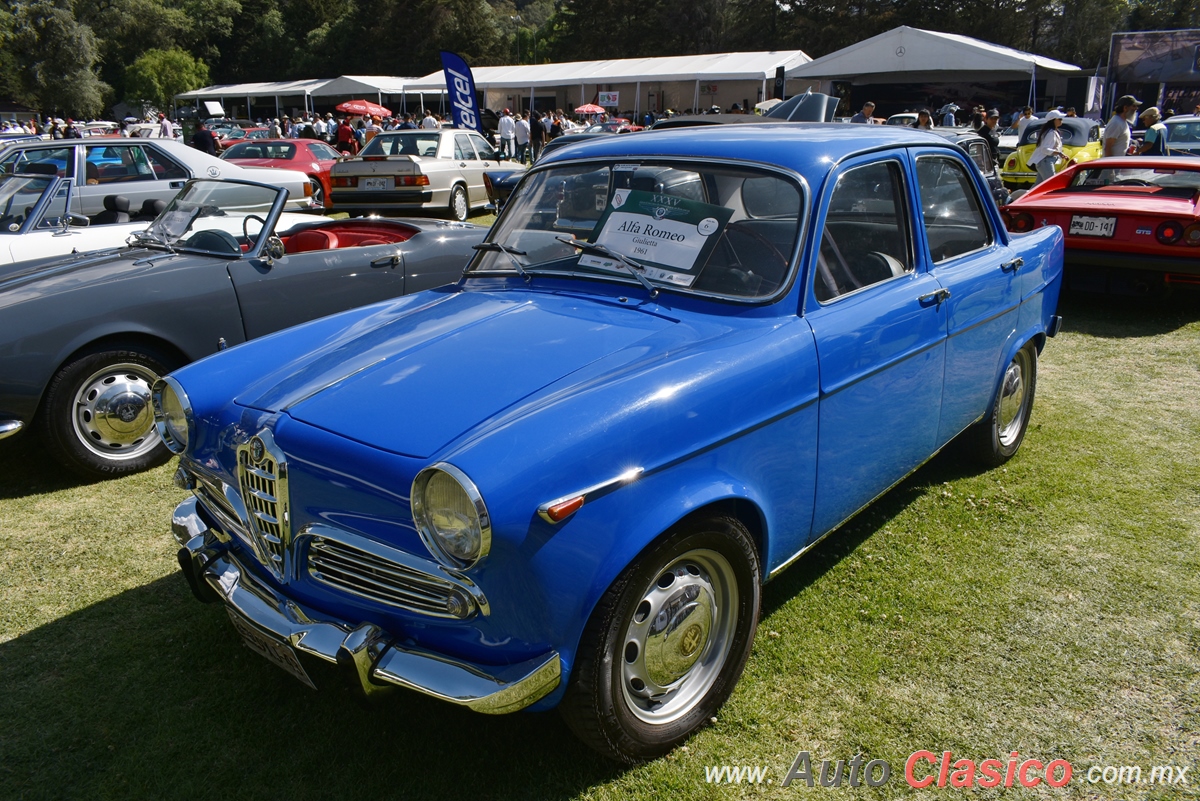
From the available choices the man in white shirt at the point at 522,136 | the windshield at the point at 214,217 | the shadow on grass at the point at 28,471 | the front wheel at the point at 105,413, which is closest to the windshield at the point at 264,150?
the man in white shirt at the point at 522,136

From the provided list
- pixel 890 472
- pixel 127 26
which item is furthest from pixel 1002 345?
pixel 127 26

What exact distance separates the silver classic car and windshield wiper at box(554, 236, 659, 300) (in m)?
10.8

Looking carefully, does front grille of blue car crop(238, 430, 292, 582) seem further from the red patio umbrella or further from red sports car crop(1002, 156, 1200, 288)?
the red patio umbrella

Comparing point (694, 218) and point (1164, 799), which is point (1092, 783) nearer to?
point (1164, 799)

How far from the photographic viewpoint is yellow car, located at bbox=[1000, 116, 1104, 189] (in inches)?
540

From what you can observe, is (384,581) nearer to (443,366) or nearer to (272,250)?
(443,366)

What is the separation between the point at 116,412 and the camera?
4742 millimetres

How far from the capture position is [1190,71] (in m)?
25.1

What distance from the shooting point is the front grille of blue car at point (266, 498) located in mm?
2391

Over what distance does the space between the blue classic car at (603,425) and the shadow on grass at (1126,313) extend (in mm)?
4431

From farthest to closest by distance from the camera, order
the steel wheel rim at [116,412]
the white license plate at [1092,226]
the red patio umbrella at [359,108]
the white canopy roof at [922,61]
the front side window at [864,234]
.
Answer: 1. the red patio umbrella at [359,108]
2. the white canopy roof at [922,61]
3. the white license plate at [1092,226]
4. the steel wheel rim at [116,412]
5. the front side window at [864,234]

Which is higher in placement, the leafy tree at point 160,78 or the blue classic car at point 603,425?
the leafy tree at point 160,78

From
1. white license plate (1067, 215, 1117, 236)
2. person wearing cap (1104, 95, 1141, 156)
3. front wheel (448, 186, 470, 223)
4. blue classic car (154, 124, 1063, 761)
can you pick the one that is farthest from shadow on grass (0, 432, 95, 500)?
person wearing cap (1104, 95, 1141, 156)

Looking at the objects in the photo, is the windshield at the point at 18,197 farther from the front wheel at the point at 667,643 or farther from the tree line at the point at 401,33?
the tree line at the point at 401,33
